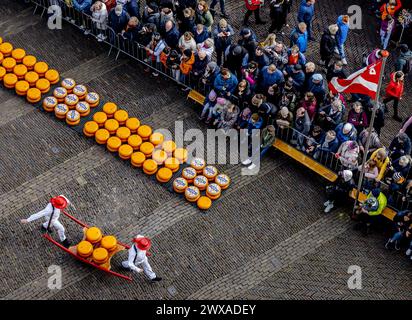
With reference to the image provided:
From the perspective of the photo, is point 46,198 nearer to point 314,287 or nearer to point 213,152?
point 213,152

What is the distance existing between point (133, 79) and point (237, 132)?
424 cm

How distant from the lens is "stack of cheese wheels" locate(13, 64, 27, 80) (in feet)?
85.5

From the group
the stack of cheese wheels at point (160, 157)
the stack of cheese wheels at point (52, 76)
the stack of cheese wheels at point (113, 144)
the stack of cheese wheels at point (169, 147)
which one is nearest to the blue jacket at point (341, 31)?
the stack of cheese wheels at point (169, 147)

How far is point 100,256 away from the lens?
21.2 metres

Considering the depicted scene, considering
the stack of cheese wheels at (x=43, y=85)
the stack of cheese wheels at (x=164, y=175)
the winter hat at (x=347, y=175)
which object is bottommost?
the stack of cheese wheels at (x=164, y=175)

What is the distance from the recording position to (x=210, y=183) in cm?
2369

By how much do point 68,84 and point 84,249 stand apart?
6660mm

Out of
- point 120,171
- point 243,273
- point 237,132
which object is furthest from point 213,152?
point 243,273

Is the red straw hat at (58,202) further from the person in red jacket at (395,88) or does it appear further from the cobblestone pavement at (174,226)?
the person in red jacket at (395,88)

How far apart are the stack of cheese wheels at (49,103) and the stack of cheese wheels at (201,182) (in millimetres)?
5290

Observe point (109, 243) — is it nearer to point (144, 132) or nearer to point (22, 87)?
point (144, 132)

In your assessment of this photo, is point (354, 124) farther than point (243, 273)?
Yes

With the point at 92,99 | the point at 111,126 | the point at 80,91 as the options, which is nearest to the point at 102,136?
the point at 111,126

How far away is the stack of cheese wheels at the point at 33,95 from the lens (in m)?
25.6
